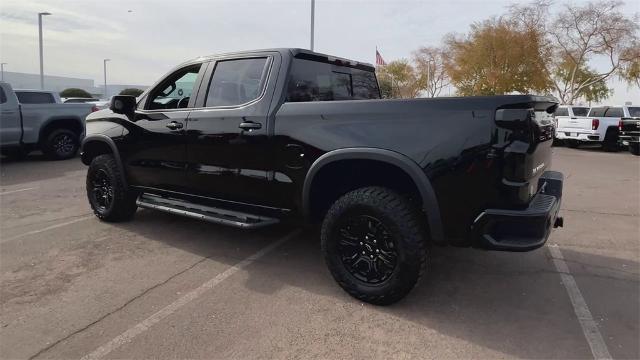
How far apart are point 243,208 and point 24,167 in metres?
8.48

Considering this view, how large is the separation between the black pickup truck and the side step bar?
2 cm

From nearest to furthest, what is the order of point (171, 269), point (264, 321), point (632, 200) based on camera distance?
1. point (264, 321)
2. point (171, 269)
3. point (632, 200)

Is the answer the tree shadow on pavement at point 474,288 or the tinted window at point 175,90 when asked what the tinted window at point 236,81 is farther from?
the tree shadow on pavement at point 474,288

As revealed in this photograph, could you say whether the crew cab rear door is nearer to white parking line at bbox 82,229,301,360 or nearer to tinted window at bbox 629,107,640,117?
white parking line at bbox 82,229,301,360

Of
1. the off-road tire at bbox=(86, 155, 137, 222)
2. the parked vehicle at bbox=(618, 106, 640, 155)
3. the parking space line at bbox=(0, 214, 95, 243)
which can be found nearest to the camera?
the parking space line at bbox=(0, 214, 95, 243)

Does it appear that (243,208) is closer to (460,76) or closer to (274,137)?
(274,137)

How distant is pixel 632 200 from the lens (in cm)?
729

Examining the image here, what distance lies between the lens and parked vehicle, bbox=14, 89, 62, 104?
422 inches

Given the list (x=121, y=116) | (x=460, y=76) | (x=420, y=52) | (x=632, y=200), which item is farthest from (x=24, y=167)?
(x=420, y=52)

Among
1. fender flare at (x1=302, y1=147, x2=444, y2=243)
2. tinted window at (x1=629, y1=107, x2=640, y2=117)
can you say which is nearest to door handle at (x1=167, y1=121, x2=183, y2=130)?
fender flare at (x1=302, y1=147, x2=444, y2=243)

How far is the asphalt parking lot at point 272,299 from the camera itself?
9.30 feet

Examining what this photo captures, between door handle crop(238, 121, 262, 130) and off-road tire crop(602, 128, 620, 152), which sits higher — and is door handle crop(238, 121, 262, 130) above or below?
above

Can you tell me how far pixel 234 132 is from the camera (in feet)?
12.9

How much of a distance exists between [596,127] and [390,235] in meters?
16.7
